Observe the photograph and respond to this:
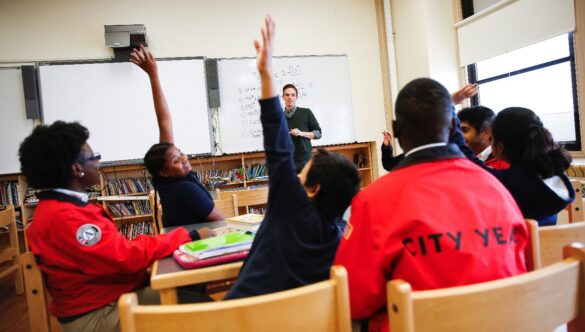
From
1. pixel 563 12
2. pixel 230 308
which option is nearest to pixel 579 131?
pixel 563 12

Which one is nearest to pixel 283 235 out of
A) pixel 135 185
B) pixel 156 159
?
pixel 156 159

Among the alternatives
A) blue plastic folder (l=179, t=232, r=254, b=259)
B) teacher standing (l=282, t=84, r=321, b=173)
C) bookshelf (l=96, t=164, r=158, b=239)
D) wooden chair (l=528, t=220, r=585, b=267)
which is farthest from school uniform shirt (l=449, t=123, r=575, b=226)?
bookshelf (l=96, t=164, r=158, b=239)

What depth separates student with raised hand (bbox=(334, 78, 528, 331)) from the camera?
765mm

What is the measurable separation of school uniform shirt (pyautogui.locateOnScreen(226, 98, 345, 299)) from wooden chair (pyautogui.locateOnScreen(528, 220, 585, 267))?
0.56m

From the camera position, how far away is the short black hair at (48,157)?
1.30 metres

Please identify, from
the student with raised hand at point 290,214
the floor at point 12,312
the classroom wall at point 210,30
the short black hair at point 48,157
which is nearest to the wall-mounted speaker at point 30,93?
the classroom wall at point 210,30

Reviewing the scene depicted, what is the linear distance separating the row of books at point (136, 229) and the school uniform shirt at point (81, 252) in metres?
3.54

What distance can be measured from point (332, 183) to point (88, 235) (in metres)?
0.77

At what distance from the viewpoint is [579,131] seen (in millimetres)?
3539

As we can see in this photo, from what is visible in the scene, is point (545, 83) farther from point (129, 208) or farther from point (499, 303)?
point (129, 208)

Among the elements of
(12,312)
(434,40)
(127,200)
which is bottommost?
(12,312)

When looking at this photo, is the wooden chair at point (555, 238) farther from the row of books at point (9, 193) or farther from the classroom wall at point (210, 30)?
the row of books at point (9, 193)

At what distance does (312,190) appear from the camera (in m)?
1.01

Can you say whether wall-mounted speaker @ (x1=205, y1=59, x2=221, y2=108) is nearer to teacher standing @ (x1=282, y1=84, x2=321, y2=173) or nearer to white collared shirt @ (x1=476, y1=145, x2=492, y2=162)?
teacher standing @ (x1=282, y1=84, x2=321, y2=173)
